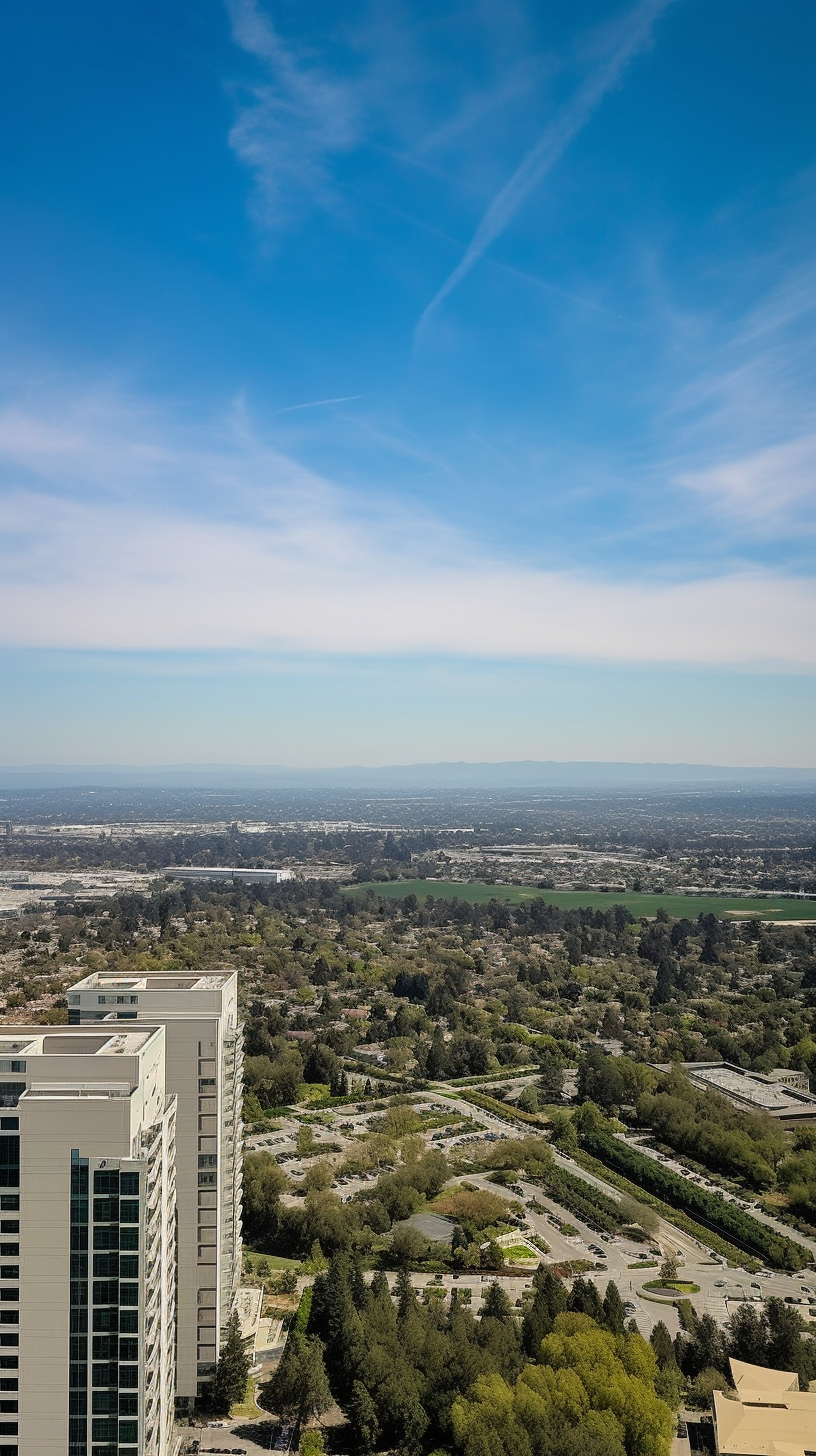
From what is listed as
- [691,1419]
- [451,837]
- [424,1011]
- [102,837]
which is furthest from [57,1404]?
[451,837]

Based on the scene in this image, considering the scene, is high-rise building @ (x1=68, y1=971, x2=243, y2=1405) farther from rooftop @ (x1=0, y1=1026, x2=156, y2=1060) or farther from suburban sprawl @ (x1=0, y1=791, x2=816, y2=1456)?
rooftop @ (x1=0, y1=1026, x2=156, y2=1060)

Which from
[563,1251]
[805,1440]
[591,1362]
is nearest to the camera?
[805,1440]

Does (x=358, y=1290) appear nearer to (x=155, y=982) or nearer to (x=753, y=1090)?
(x=155, y=982)

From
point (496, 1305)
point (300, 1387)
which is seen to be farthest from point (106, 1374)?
point (496, 1305)

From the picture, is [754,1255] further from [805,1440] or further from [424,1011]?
[424,1011]

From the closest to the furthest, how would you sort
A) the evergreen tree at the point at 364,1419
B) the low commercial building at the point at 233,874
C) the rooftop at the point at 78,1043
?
the rooftop at the point at 78,1043, the evergreen tree at the point at 364,1419, the low commercial building at the point at 233,874

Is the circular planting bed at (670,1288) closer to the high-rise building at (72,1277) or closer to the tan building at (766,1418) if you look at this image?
the tan building at (766,1418)

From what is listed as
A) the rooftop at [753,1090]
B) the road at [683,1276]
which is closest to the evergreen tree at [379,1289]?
the road at [683,1276]
